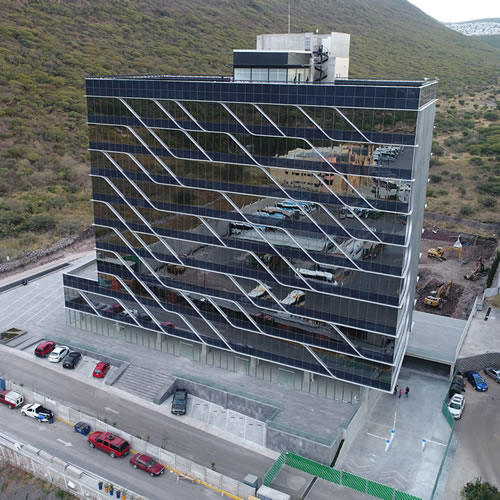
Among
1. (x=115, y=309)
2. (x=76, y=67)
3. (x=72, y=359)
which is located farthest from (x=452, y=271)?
(x=76, y=67)

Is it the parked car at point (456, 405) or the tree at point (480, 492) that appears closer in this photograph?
the tree at point (480, 492)

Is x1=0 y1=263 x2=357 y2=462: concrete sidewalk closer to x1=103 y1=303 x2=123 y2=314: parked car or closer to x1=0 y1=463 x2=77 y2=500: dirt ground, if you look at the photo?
x1=103 y1=303 x2=123 y2=314: parked car

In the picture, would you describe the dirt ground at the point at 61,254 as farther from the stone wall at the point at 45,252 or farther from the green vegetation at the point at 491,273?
the green vegetation at the point at 491,273

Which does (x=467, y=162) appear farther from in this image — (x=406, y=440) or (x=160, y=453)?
(x=160, y=453)

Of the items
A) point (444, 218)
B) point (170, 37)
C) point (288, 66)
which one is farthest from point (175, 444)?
point (170, 37)

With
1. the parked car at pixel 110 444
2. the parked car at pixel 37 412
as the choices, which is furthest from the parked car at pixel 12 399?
the parked car at pixel 110 444

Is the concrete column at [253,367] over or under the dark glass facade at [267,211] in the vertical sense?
under
